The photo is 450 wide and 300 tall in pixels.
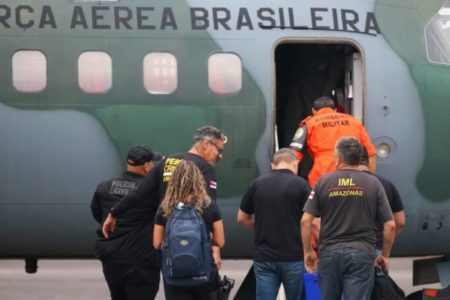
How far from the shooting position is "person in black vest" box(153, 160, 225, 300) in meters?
8.40

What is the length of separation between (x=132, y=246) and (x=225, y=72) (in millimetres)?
2030

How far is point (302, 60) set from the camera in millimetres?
11680

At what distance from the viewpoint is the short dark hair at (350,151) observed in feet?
29.1

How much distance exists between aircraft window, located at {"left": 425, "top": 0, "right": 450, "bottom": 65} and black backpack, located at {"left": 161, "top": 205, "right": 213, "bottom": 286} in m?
3.52

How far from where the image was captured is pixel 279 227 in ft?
30.7

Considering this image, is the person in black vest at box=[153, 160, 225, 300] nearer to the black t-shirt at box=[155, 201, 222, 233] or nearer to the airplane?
the black t-shirt at box=[155, 201, 222, 233]

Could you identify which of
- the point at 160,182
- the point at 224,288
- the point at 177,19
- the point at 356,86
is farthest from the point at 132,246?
the point at 356,86

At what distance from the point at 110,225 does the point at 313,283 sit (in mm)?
1685

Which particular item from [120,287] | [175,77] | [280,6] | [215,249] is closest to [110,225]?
[120,287]

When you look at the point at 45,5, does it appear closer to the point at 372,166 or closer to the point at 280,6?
the point at 280,6

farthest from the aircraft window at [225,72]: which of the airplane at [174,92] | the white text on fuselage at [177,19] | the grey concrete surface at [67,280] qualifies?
the grey concrete surface at [67,280]

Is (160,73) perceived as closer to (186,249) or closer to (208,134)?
(208,134)

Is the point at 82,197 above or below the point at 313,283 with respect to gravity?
above

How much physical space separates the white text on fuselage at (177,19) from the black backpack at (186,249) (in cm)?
278
